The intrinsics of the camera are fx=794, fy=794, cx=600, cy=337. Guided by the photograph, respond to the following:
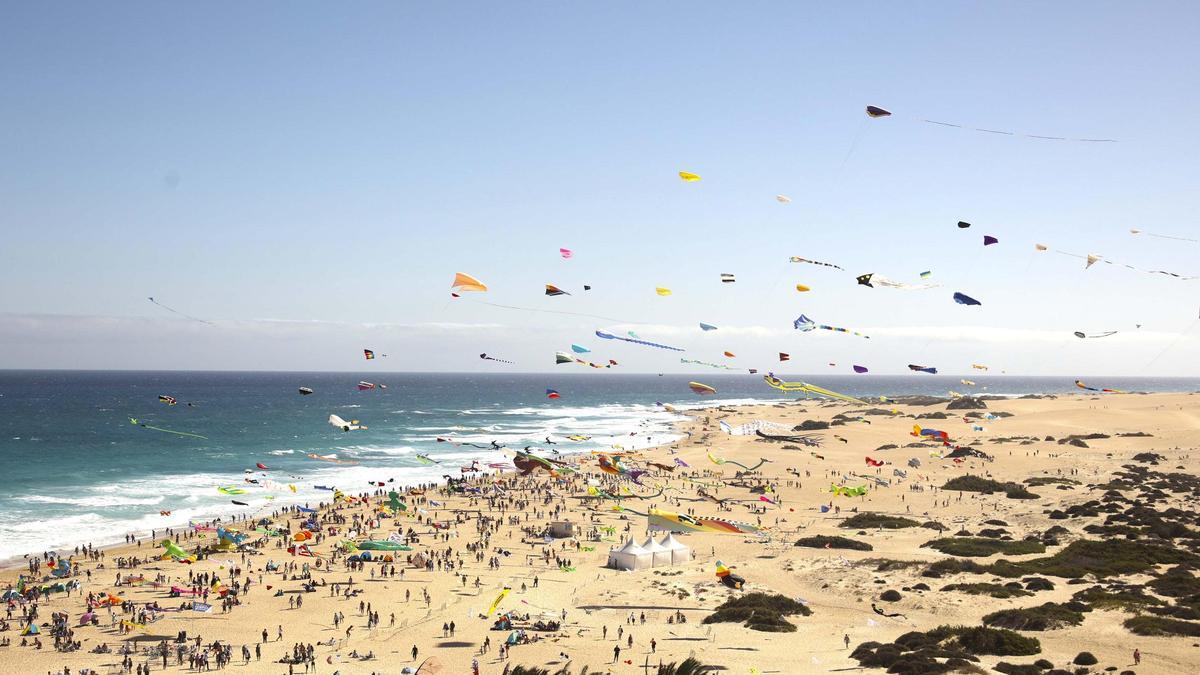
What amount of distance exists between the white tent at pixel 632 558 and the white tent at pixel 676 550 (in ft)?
2.82

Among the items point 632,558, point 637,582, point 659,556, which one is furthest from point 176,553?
point 659,556

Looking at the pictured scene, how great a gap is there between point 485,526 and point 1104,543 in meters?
28.8

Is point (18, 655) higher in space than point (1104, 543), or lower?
lower

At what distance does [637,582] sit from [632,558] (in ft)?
7.55

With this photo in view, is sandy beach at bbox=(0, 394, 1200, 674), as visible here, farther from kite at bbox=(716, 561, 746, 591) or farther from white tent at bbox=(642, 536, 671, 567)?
white tent at bbox=(642, 536, 671, 567)

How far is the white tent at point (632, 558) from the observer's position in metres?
32.9

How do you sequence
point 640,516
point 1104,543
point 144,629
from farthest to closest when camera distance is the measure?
1. point 640,516
2. point 1104,543
3. point 144,629

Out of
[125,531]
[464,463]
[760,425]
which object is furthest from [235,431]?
[760,425]

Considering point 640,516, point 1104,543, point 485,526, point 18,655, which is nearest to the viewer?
point 18,655

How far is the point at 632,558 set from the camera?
108 ft

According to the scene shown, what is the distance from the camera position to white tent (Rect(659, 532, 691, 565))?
33.4 m

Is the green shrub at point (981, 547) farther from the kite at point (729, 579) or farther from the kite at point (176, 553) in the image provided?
the kite at point (176, 553)

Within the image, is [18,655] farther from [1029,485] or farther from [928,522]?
[1029,485]

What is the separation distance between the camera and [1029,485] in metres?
50.2
